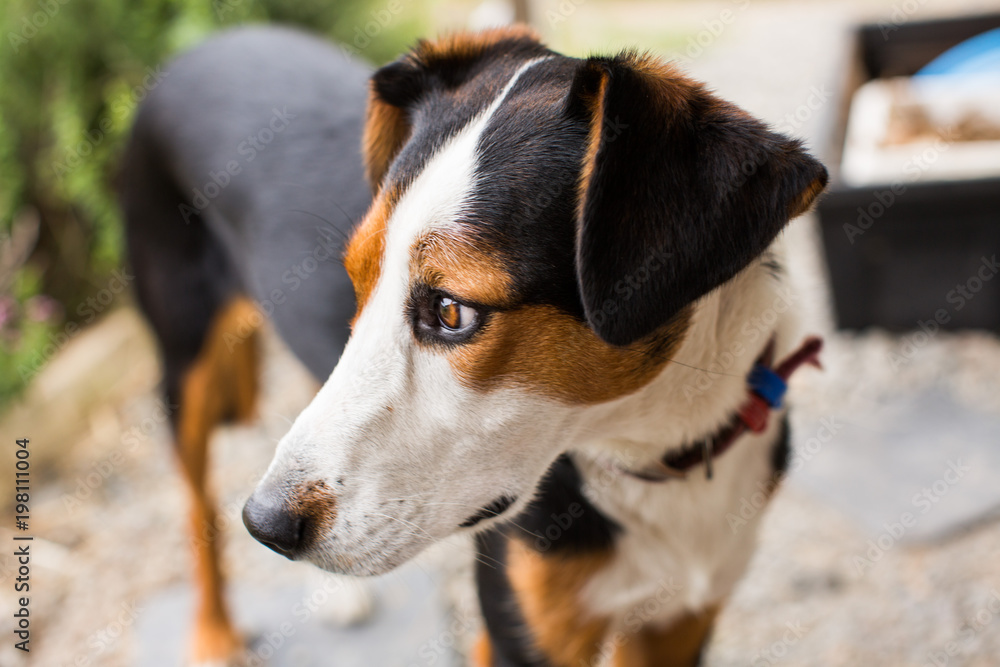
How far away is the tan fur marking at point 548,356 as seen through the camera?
4.20 feet

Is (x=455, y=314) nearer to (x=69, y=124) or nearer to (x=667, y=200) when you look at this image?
(x=667, y=200)

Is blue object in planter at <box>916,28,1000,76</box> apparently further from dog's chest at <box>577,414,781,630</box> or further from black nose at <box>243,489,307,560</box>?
black nose at <box>243,489,307,560</box>

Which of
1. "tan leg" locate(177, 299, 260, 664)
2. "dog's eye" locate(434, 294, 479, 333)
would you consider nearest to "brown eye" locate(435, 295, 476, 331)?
"dog's eye" locate(434, 294, 479, 333)

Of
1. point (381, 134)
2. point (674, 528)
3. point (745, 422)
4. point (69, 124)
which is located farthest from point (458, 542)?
point (69, 124)

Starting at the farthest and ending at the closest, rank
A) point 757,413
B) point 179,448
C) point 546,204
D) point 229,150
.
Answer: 1. point 179,448
2. point 229,150
3. point 757,413
4. point 546,204

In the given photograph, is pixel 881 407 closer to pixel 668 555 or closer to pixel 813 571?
pixel 813 571

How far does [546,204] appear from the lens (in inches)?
51.0

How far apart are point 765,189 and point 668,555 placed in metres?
0.85

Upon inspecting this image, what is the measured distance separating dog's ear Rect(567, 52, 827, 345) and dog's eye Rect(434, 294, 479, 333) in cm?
19

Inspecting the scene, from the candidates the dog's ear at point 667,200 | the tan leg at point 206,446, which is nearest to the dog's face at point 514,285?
the dog's ear at point 667,200

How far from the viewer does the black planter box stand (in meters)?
3.32

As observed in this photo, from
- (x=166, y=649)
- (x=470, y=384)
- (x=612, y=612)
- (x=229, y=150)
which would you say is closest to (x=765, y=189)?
(x=470, y=384)

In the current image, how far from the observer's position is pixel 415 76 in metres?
1.65

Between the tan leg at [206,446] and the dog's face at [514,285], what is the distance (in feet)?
4.41
